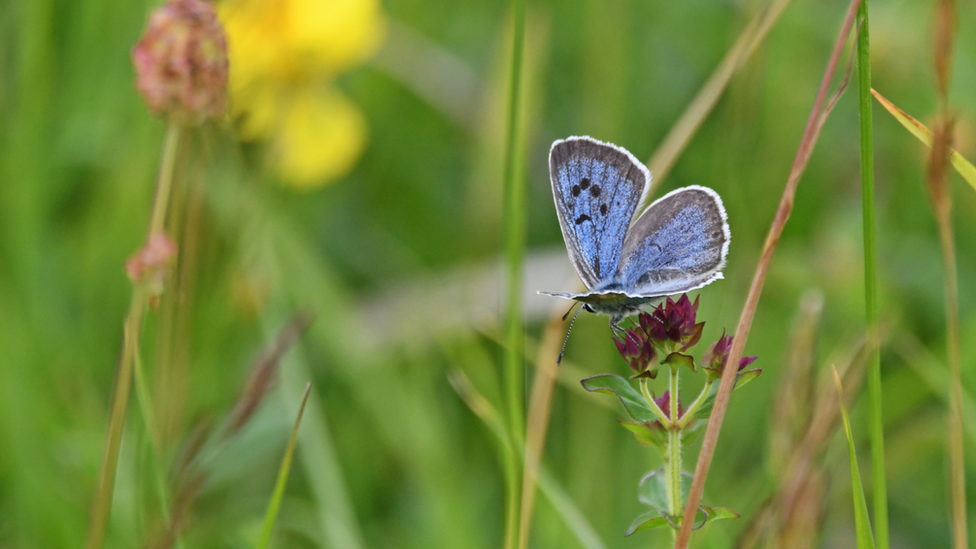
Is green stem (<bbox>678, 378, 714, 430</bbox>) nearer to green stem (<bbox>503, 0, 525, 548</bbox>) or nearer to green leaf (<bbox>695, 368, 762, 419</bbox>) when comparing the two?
green leaf (<bbox>695, 368, 762, 419</bbox>)

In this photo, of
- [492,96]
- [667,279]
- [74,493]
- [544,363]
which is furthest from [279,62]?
[667,279]

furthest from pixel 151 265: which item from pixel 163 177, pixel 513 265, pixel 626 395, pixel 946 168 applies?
pixel 946 168

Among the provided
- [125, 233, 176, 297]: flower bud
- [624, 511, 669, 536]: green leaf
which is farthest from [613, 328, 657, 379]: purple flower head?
[125, 233, 176, 297]: flower bud

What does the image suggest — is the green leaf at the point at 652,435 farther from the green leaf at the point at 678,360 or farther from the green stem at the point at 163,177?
the green stem at the point at 163,177

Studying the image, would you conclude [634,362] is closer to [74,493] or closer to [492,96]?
[74,493]

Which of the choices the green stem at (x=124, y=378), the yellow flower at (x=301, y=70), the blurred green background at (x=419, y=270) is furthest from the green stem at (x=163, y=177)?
the yellow flower at (x=301, y=70)

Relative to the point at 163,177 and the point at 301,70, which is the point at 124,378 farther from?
the point at 301,70

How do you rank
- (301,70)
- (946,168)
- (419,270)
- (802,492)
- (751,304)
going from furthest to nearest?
(419,270)
(301,70)
(802,492)
(946,168)
(751,304)
